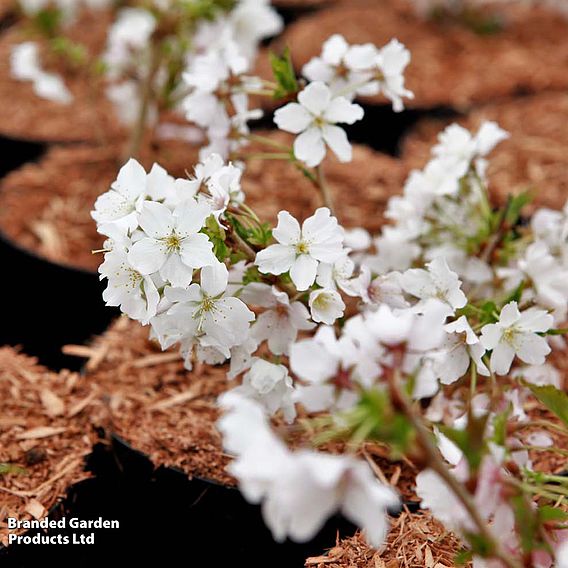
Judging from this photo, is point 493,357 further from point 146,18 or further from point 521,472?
point 146,18

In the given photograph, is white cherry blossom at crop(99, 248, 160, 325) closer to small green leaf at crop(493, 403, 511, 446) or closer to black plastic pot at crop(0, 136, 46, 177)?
small green leaf at crop(493, 403, 511, 446)

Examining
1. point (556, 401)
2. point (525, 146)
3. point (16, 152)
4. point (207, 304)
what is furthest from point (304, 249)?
point (16, 152)

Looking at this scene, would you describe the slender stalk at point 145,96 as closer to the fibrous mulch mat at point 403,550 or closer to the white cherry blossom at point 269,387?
the white cherry blossom at point 269,387

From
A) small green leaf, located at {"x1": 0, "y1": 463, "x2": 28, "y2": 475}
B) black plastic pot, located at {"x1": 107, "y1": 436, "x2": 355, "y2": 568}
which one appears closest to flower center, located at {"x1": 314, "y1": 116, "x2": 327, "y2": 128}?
black plastic pot, located at {"x1": 107, "y1": 436, "x2": 355, "y2": 568}

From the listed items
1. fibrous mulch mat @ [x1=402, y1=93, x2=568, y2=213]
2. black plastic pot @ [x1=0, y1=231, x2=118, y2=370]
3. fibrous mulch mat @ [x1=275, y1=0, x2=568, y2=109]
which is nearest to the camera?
black plastic pot @ [x1=0, y1=231, x2=118, y2=370]

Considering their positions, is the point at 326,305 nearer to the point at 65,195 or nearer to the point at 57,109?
the point at 65,195

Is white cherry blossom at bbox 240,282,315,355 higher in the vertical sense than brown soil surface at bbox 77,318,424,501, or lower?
higher
